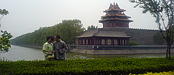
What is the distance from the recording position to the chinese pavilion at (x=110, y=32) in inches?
1435

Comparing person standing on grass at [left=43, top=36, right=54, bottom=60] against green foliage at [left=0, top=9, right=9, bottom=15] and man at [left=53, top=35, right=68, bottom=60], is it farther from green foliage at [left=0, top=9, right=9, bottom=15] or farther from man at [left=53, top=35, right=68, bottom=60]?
green foliage at [left=0, top=9, right=9, bottom=15]

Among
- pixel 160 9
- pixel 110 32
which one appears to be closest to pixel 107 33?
pixel 110 32

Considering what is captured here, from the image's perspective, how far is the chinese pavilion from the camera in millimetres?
36438

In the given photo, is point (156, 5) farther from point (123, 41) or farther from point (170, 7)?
point (123, 41)

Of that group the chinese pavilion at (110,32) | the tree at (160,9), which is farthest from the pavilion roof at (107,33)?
the tree at (160,9)

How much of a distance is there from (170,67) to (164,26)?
15.4 ft

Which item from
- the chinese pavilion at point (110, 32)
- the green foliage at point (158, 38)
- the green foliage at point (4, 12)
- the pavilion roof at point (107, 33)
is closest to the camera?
the green foliage at point (4, 12)

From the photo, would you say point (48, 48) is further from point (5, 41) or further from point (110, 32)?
point (110, 32)

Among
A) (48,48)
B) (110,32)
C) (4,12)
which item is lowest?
(48,48)

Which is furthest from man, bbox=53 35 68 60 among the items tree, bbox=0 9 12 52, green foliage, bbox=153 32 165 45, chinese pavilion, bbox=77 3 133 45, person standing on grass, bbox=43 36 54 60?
green foliage, bbox=153 32 165 45

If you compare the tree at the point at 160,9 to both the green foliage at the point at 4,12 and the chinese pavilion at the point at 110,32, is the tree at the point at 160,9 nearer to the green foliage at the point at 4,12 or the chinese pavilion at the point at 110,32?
the green foliage at the point at 4,12

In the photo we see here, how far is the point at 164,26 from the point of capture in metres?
12.0

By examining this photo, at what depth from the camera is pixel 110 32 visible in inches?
1531

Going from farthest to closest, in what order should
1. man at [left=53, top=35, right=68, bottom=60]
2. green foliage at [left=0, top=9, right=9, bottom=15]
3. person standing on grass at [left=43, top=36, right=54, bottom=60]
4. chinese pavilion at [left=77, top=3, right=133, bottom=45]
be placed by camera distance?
chinese pavilion at [left=77, top=3, right=133, bottom=45], green foliage at [left=0, top=9, right=9, bottom=15], man at [left=53, top=35, right=68, bottom=60], person standing on grass at [left=43, top=36, right=54, bottom=60]
